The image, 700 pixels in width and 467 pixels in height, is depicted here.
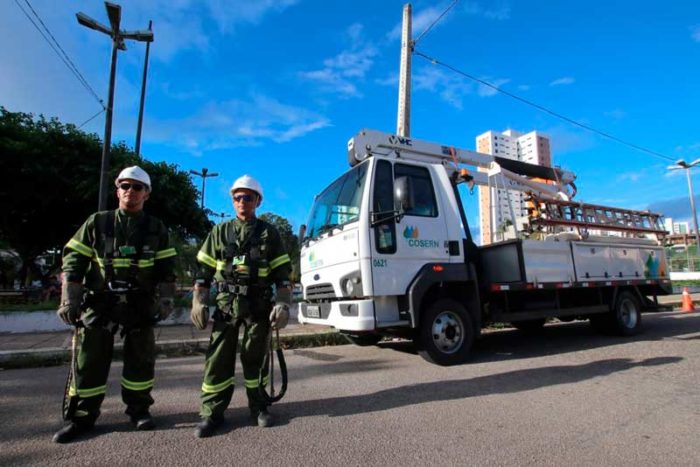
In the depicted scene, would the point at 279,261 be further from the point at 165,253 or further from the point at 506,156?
the point at 506,156

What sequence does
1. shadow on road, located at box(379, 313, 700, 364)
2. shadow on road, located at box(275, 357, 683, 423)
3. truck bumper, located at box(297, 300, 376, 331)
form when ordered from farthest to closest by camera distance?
shadow on road, located at box(379, 313, 700, 364)
truck bumper, located at box(297, 300, 376, 331)
shadow on road, located at box(275, 357, 683, 423)

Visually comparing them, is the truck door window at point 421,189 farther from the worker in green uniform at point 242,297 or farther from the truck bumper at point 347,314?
the worker in green uniform at point 242,297

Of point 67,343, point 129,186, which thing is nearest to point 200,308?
point 129,186

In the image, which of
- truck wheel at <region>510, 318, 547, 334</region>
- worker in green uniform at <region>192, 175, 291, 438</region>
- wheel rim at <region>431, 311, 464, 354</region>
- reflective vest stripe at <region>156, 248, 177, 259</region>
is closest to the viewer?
worker in green uniform at <region>192, 175, 291, 438</region>

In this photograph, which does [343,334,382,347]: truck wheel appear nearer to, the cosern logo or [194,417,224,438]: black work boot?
the cosern logo

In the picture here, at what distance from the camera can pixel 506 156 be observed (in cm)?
834

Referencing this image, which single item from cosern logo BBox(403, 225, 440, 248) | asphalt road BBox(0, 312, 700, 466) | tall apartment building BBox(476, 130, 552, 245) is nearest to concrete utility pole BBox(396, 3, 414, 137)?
tall apartment building BBox(476, 130, 552, 245)

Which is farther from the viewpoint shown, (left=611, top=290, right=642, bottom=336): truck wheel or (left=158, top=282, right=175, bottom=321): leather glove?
(left=611, top=290, right=642, bottom=336): truck wheel

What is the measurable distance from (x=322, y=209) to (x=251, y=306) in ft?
9.98

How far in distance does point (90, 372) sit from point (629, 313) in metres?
8.30

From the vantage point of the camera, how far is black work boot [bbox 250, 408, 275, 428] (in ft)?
10.6

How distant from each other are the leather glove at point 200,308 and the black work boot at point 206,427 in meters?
0.66

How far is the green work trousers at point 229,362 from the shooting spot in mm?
3227

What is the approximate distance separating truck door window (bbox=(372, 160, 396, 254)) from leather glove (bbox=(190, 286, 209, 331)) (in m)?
2.22
